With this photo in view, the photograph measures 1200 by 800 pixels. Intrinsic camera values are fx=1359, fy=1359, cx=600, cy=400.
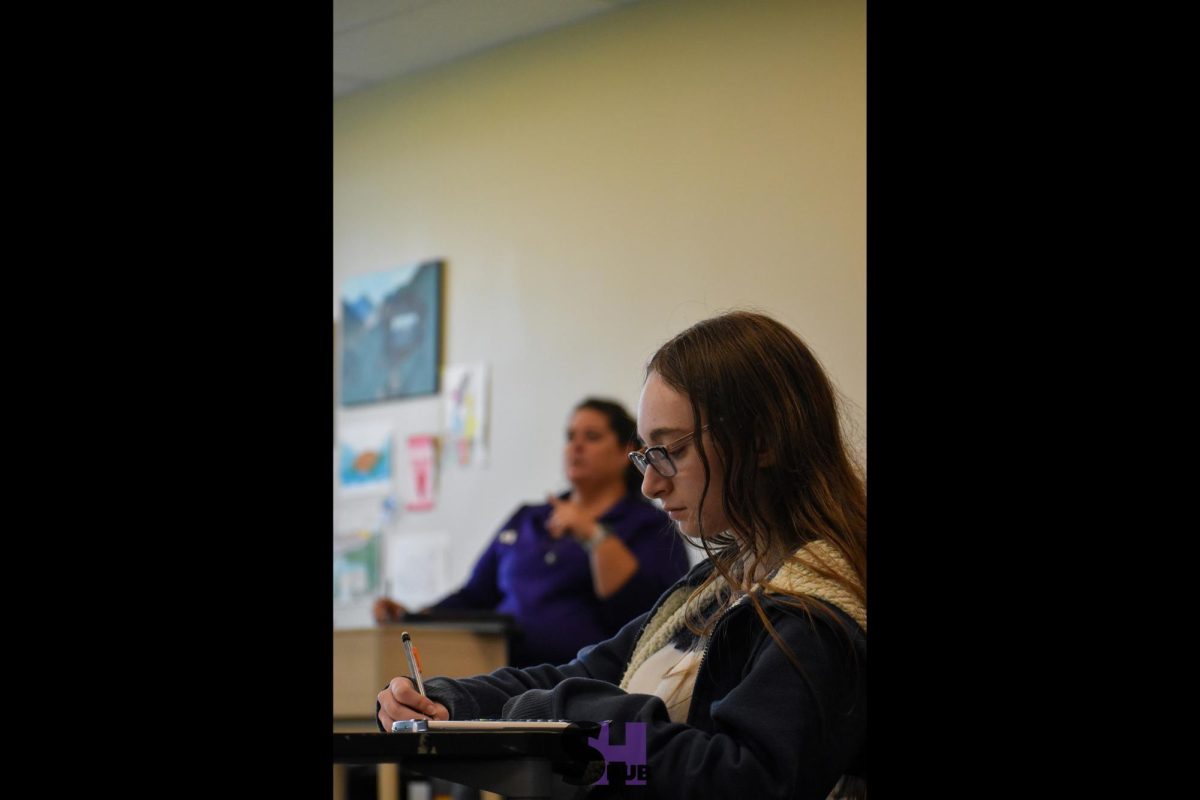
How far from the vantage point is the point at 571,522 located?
2.84m

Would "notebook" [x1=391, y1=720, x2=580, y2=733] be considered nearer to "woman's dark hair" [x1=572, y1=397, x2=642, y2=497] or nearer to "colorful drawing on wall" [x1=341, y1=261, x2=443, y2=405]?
"woman's dark hair" [x1=572, y1=397, x2=642, y2=497]

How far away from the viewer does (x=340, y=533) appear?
438cm

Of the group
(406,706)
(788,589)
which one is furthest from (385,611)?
(788,589)

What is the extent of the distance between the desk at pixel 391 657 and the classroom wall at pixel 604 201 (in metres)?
0.68

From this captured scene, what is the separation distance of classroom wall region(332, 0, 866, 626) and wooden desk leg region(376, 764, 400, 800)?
934mm

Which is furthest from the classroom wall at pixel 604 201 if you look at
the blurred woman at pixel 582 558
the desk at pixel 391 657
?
the desk at pixel 391 657

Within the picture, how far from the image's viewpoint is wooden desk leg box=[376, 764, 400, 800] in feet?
8.18

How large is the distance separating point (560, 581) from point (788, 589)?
1762 millimetres

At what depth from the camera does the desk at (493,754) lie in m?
0.96

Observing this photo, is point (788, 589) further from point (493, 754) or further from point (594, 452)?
point (594, 452)
